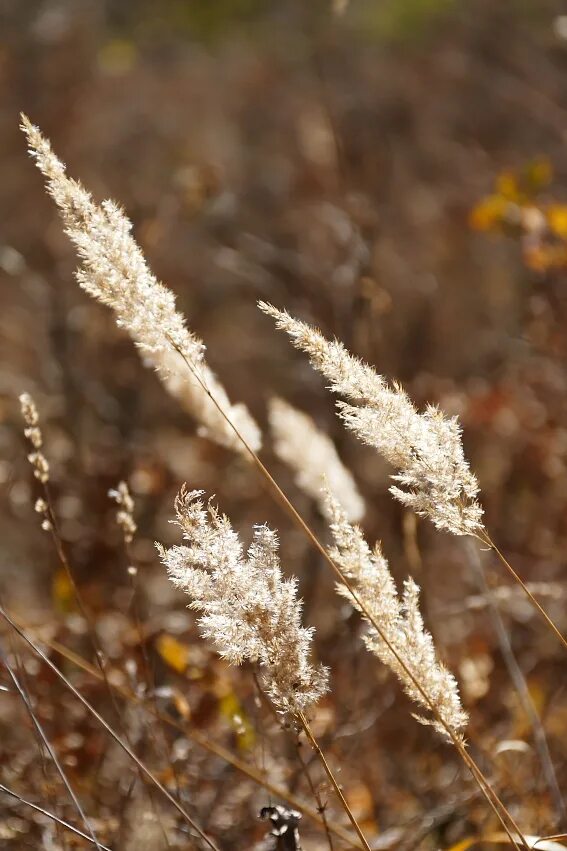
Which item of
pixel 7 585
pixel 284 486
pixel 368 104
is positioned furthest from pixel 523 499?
pixel 368 104

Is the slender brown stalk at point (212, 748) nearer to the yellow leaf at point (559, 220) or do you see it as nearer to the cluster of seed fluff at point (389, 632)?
the cluster of seed fluff at point (389, 632)

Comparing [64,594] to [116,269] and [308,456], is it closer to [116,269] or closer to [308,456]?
[308,456]

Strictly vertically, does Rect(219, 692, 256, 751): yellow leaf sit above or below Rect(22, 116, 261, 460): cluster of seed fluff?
below

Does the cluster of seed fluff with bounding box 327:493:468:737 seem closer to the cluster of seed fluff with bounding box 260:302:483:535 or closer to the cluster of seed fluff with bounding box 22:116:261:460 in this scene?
the cluster of seed fluff with bounding box 260:302:483:535

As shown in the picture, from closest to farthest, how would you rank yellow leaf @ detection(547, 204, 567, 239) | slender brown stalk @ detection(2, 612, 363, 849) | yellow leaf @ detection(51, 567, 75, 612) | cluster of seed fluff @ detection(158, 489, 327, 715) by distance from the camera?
cluster of seed fluff @ detection(158, 489, 327, 715)
slender brown stalk @ detection(2, 612, 363, 849)
yellow leaf @ detection(51, 567, 75, 612)
yellow leaf @ detection(547, 204, 567, 239)

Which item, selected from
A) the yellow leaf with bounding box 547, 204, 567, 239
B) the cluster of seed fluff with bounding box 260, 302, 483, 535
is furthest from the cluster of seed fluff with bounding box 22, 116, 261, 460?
the yellow leaf with bounding box 547, 204, 567, 239

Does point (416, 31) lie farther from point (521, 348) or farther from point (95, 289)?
point (95, 289)

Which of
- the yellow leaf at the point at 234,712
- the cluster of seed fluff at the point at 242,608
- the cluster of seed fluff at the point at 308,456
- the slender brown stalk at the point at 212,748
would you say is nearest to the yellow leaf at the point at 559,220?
the cluster of seed fluff at the point at 308,456
